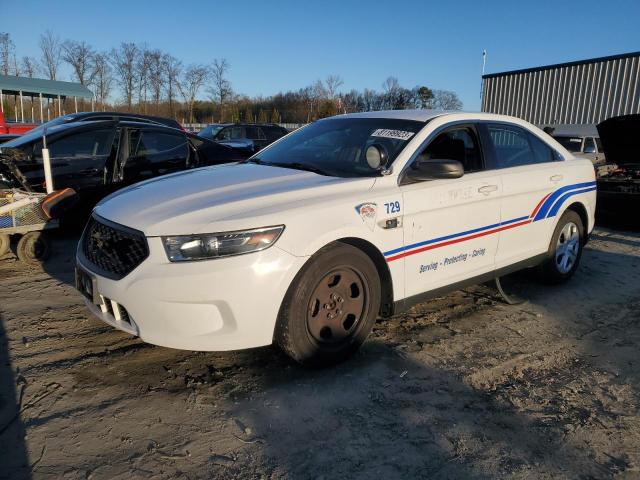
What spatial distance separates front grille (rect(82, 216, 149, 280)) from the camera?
281 centimetres

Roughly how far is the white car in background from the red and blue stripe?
1 cm

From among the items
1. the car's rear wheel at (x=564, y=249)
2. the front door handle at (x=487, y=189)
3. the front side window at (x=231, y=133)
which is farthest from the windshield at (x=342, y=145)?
the front side window at (x=231, y=133)

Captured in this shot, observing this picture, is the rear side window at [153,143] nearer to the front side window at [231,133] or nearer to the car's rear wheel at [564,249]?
the car's rear wheel at [564,249]

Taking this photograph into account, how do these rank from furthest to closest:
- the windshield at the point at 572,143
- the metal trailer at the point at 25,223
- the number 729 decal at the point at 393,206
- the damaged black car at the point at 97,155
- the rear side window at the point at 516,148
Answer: the windshield at the point at 572,143, the damaged black car at the point at 97,155, the metal trailer at the point at 25,223, the rear side window at the point at 516,148, the number 729 decal at the point at 393,206

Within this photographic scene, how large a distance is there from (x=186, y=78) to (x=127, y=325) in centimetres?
4269

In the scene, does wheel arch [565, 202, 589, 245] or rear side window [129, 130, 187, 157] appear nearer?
wheel arch [565, 202, 589, 245]

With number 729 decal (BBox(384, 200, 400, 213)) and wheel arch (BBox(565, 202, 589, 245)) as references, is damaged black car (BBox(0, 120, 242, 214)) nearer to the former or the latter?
number 729 decal (BBox(384, 200, 400, 213))

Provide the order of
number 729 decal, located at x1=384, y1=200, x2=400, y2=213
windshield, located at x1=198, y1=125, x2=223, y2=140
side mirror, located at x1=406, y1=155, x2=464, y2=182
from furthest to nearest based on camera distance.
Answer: windshield, located at x1=198, y1=125, x2=223, y2=140 → side mirror, located at x1=406, y1=155, x2=464, y2=182 → number 729 decal, located at x1=384, y1=200, x2=400, y2=213

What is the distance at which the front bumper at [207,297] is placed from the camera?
105 inches

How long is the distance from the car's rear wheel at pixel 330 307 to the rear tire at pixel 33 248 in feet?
12.3

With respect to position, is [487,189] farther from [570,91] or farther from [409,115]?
[570,91]

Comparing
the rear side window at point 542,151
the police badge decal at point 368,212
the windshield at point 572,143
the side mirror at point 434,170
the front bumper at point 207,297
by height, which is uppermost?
the windshield at point 572,143

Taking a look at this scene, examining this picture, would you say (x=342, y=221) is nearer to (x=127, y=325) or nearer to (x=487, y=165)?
(x=127, y=325)

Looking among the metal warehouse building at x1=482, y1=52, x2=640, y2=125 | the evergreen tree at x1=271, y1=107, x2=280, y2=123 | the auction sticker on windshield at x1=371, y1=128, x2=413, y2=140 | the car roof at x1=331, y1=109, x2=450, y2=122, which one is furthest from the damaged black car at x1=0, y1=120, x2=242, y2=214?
the evergreen tree at x1=271, y1=107, x2=280, y2=123
